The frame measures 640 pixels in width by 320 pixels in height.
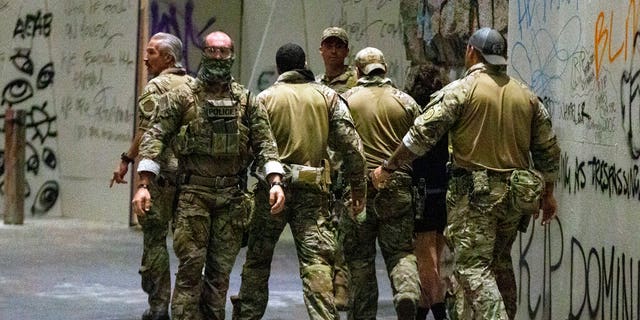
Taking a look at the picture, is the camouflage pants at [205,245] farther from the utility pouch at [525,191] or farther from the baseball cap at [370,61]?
the utility pouch at [525,191]

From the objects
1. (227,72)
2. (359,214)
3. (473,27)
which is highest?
(473,27)

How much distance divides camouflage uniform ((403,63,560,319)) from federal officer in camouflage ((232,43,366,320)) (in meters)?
0.53

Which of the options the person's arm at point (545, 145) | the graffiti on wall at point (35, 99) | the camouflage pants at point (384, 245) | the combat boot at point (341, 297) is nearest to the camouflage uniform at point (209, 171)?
the camouflage pants at point (384, 245)

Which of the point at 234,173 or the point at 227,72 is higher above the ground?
the point at 227,72

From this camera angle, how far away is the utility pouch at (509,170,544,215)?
26.6 ft

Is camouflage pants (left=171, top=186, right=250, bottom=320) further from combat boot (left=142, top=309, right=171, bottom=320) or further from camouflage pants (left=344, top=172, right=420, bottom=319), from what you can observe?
combat boot (left=142, top=309, right=171, bottom=320)

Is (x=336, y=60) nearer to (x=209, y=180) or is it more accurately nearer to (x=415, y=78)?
(x=415, y=78)

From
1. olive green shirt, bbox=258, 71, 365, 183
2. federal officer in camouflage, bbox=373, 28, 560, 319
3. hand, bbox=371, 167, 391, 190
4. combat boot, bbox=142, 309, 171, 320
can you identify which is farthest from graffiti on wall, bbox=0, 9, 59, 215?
federal officer in camouflage, bbox=373, 28, 560, 319

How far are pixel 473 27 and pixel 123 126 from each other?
5.80m

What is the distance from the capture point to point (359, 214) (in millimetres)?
9039

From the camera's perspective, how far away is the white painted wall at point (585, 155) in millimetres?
7742

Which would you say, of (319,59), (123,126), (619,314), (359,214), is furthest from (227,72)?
(123,126)

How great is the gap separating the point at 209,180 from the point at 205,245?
40 centimetres

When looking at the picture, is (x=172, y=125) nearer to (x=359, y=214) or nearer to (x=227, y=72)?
(x=227, y=72)
